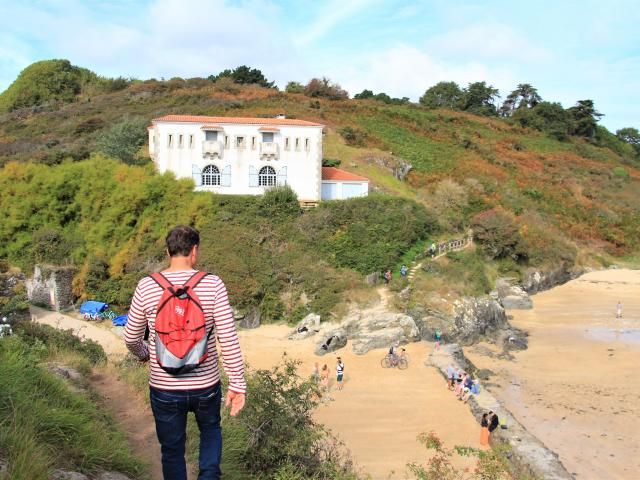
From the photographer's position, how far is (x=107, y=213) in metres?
24.3

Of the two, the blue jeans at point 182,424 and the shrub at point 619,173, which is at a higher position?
the shrub at point 619,173

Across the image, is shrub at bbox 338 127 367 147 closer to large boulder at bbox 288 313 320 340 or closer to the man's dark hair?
large boulder at bbox 288 313 320 340

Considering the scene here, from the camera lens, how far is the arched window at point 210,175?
27.0 metres

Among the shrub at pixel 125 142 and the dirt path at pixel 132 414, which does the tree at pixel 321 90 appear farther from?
the dirt path at pixel 132 414

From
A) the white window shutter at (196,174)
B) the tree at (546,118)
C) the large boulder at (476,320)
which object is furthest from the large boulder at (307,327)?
the tree at (546,118)

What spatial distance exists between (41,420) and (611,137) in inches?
3593

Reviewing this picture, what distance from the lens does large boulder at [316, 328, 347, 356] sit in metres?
17.8

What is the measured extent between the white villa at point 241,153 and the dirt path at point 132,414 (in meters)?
19.5

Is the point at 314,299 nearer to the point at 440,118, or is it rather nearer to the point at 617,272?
the point at 617,272

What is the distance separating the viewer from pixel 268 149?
89.4 feet

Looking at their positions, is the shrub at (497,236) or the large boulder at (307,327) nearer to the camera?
the large boulder at (307,327)

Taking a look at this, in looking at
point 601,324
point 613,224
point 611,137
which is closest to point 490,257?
point 601,324

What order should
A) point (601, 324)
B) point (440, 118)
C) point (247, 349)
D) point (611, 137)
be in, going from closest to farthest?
point (247, 349) < point (601, 324) < point (440, 118) < point (611, 137)

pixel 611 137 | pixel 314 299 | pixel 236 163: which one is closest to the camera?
pixel 314 299
